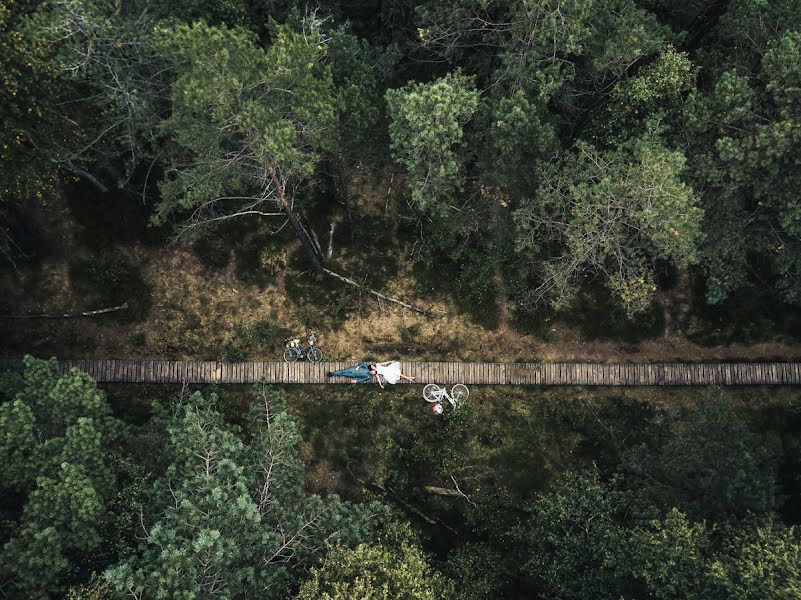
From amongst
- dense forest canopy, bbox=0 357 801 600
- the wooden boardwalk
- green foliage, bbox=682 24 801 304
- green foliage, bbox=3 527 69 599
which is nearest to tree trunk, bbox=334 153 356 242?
the wooden boardwalk

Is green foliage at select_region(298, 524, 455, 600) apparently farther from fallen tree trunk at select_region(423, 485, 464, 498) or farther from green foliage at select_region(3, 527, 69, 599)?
green foliage at select_region(3, 527, 69, 599)

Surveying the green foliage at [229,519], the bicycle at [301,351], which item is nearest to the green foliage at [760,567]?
the green foliage at [229,519]

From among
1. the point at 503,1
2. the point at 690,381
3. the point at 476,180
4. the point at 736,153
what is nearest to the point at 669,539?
the point at 690,381

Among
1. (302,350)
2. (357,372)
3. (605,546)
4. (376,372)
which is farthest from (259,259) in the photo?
(605,546)

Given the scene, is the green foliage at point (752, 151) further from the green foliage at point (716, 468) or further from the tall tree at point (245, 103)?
the tall tree at point (245, 103)

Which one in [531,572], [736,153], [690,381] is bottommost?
[531,572]

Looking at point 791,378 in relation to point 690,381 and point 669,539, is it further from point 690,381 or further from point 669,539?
point 669,539

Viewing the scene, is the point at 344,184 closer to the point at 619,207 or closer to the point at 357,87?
the point at 357,87

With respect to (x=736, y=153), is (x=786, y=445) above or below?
below
